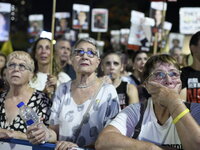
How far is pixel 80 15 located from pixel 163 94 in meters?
9.20

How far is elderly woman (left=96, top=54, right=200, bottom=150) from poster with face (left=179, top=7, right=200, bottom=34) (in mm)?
6898

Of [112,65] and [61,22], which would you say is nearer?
[112,65]

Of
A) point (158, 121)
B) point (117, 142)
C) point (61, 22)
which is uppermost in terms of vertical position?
point (61, 22)

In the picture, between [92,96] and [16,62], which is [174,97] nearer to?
[92,96]

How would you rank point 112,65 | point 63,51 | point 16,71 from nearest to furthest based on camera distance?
point 16,71 → point 112,65 → point 63,51

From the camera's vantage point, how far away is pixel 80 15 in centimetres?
1176

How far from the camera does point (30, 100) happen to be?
4.05m

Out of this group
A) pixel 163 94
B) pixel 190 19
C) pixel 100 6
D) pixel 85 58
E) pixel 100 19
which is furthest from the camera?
pixel 100 6

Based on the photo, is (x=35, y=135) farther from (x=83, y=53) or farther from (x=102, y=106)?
(x=83, y=53)

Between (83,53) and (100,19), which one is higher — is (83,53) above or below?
below

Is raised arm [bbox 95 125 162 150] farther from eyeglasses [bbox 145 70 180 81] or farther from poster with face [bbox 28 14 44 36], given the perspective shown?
poster with face [bbox 28 14 44 36]

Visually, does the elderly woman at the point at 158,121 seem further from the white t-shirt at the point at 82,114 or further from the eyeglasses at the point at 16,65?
the eyeglasses at the point at 16,65

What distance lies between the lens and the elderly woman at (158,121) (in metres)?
2.66

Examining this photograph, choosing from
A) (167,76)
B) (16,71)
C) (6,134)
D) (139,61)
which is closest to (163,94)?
(167,76)
